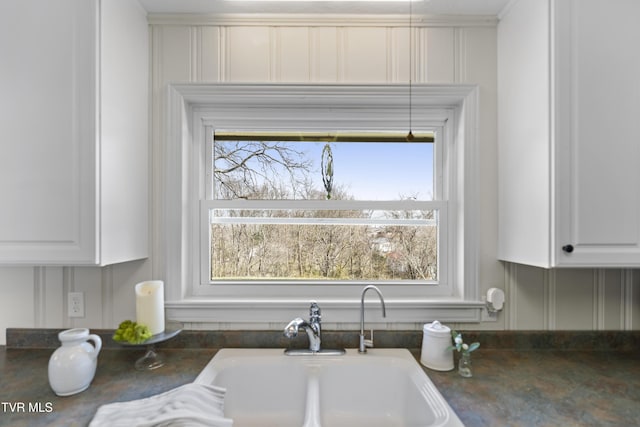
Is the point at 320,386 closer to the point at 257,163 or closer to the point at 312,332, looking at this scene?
the point at 312,332

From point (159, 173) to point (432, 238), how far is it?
1369 millimetres

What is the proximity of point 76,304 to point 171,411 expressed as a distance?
2.92 feet

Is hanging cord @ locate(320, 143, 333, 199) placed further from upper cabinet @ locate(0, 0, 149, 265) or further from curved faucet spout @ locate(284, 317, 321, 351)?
Result: upper cabinet @ locate(0, 0, 149, 265)

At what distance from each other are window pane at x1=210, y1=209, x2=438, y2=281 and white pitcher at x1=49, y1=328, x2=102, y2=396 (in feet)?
1.91

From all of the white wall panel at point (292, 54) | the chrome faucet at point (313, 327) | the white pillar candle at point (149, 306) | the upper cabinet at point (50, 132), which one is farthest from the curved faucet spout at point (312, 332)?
the white wall panel at point (292, 54)

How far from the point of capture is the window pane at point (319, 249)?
1.57m

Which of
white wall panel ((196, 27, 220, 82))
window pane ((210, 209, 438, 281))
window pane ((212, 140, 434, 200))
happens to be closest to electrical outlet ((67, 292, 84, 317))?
window pane ((210, 209, 438, 281))

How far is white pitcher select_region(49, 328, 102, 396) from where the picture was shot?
103 centimetres

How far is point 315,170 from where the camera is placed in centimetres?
158

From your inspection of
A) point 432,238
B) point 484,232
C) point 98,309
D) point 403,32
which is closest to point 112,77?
point 98,309

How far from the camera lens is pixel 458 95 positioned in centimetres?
142

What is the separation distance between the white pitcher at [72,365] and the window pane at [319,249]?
22.9 inches

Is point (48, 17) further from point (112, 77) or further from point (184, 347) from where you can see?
point (184, 347)

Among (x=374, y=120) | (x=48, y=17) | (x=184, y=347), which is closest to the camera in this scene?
(x=48, y=17)
